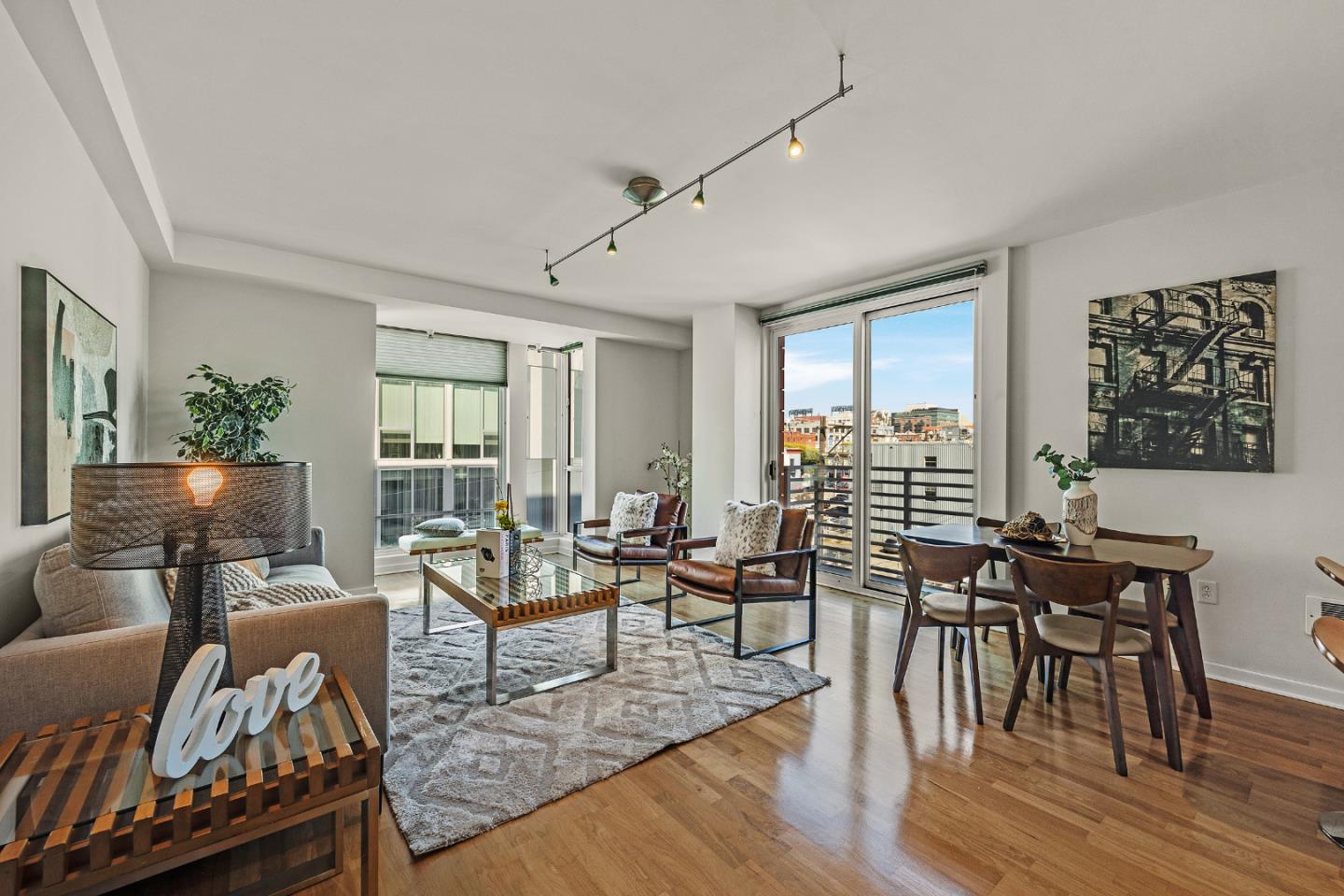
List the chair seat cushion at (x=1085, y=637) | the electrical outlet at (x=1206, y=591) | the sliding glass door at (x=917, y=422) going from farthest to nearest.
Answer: the sliding glass door at (x=917, y=422) → the electrical outlet at (x=1206, y=591) → the chair seat cushion at (x=1085, y=637)

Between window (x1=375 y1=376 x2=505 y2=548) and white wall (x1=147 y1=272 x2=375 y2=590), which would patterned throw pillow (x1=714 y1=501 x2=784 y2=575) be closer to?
white wall (x1=147 y1=272 x2=375 y2=590)

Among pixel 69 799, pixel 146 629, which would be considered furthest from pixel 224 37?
pixel 69 799

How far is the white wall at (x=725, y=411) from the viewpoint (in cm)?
539

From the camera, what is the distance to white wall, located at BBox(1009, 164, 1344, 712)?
277cm

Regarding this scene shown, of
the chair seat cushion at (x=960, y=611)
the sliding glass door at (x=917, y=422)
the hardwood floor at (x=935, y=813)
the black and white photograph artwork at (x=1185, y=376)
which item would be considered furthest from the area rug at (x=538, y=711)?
the black and white photograph artwork at (x=1185, y=376)

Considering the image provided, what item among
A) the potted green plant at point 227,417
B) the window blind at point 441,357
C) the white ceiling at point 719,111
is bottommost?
the potted green plant at point 227,417

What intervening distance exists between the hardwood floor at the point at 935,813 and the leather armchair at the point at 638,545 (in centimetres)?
191

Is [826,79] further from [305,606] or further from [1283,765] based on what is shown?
[1283,765]

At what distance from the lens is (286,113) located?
2369 mm

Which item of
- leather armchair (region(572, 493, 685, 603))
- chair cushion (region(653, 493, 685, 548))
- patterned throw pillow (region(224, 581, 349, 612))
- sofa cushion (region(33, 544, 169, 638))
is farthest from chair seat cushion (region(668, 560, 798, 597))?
sofa cushion (region(33, 544, 169, 638))

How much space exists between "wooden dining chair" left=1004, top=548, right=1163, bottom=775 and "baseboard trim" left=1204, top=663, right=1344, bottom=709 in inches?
40.6

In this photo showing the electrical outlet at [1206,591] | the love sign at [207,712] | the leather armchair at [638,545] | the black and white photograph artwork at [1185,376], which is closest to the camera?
the love sign at [207,712]

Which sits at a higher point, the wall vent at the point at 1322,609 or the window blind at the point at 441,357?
the window blind at the point at 441,357

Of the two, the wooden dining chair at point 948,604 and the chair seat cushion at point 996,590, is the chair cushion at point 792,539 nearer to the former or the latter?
the wooden dining chair at point 948,604
